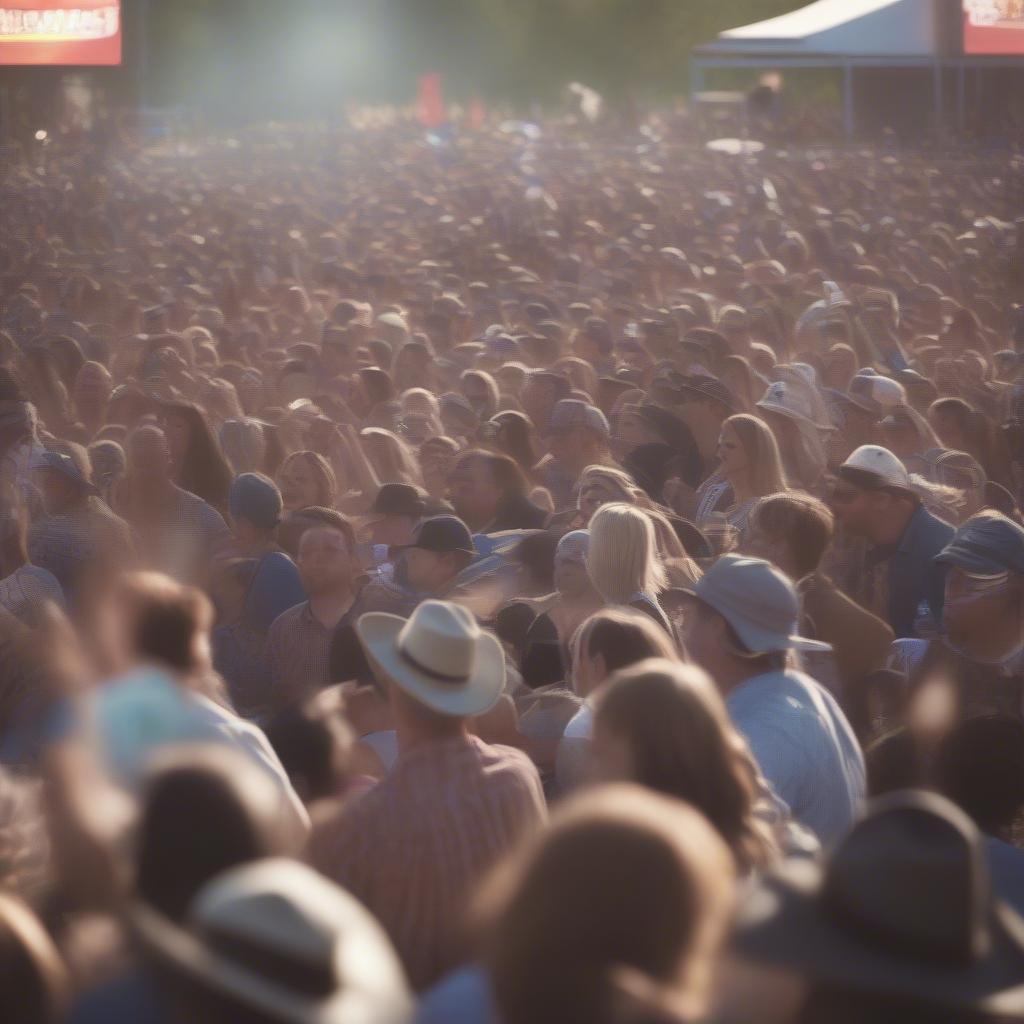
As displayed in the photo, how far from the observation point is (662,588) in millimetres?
5625

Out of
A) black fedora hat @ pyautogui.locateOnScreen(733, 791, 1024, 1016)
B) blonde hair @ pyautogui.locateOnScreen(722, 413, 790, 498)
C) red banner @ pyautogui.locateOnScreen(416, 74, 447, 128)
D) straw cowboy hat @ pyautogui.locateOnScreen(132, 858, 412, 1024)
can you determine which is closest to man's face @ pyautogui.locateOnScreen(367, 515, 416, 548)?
blonde hair @ pyautogui.locateOnScreen(722, 413, 790, 498)

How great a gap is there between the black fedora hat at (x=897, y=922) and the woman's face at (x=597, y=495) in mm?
4608

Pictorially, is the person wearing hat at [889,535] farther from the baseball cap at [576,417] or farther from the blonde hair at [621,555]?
the baseball cap at [576,417]

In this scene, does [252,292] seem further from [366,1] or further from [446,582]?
[366,1]

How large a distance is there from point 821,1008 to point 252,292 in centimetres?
1625

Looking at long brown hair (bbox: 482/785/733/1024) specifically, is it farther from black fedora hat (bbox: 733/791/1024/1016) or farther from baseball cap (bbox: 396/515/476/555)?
baseball cap (bbox: 396/515/476/555)

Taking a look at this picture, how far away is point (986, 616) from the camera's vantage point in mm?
5238

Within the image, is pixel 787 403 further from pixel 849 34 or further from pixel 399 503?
pixel 849 34

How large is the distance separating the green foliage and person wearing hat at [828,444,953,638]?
210ft

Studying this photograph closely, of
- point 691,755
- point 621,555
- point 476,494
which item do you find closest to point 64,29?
point 476,494

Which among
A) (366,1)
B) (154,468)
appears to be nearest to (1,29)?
(154,468)

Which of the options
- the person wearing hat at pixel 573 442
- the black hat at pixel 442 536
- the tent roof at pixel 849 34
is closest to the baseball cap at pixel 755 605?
the black hat at pixel 442 536

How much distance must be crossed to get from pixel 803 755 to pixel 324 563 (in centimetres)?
240

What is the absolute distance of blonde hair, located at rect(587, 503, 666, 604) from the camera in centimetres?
548
